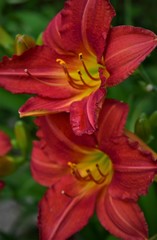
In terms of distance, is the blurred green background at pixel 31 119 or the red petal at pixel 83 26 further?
the blurred green background at pixel 31 119

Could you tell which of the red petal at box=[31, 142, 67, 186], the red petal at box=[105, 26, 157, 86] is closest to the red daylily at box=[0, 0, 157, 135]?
the red petal at box=[105, 26, 157, 86]

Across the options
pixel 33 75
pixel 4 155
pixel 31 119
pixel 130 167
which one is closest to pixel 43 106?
pixel 33 75

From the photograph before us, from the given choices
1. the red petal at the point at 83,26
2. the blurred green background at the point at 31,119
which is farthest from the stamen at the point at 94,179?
the red petal at the point at 83,26

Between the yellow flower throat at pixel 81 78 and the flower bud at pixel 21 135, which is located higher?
the yellow flower throat at pixel 81 78

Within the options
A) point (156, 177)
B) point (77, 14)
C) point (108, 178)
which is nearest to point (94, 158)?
point (108, 178)

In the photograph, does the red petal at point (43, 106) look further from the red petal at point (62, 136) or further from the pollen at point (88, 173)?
the pollen at point (88, 173)

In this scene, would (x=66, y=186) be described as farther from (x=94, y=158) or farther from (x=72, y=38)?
(x=72, y=38)
